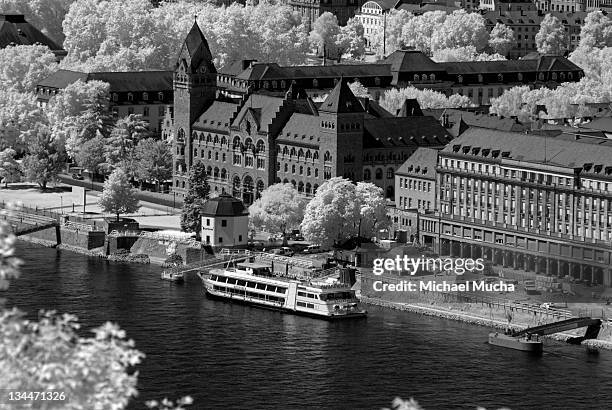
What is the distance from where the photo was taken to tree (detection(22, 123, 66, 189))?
150 m

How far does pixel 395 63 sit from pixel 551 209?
2808 inches

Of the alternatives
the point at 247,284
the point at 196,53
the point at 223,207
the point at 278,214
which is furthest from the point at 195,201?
the point at 196,53

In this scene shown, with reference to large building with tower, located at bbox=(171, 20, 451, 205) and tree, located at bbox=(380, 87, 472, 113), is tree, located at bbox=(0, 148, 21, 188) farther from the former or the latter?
→ tree, located at bbox=(380, 87, 472, 113)

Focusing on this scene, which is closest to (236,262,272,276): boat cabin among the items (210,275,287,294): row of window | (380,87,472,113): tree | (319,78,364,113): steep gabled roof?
(210,275,287,294): row of window

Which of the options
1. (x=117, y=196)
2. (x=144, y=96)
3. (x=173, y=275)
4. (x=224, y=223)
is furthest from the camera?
(x=144, y=96)

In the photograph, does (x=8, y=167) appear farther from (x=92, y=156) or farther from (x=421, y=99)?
(x=421, y=99)

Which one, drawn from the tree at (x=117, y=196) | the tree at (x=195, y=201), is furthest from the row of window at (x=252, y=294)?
the tree at (x=117, y=196)

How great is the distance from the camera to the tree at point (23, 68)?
185 m

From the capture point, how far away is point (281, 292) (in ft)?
355

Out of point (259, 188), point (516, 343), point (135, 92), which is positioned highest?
point (135, 92)

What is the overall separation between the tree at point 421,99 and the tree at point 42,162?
1233 inches

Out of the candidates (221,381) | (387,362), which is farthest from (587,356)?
(221,381)

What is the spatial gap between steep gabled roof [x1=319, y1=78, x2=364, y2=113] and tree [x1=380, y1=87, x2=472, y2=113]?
30634 mm

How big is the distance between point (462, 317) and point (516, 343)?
9.78m
